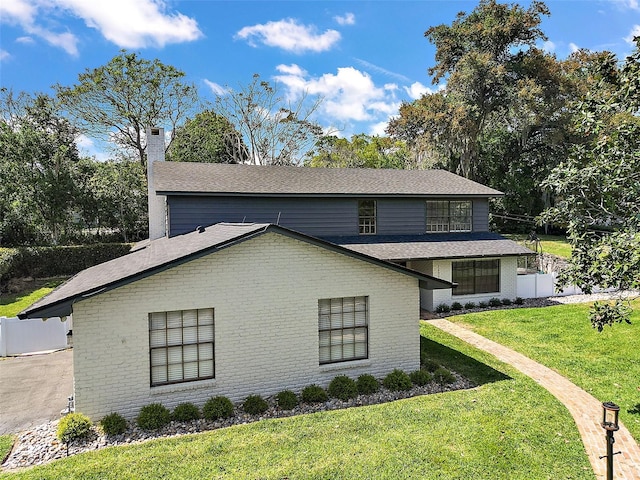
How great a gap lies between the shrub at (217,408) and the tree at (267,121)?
3668cm

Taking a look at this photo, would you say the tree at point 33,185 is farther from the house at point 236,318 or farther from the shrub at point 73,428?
the shrub at point 73,428

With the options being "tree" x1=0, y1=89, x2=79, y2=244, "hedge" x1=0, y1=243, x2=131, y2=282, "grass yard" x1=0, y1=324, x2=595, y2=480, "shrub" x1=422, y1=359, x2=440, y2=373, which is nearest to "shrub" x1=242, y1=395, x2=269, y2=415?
"grass yard" x1=0, y1=324, x2=595, y2=480

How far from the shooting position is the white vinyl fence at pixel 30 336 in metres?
13.4

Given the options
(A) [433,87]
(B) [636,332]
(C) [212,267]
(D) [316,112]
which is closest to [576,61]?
(A) [433,87]

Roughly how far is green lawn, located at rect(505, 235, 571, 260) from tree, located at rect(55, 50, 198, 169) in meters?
32.5

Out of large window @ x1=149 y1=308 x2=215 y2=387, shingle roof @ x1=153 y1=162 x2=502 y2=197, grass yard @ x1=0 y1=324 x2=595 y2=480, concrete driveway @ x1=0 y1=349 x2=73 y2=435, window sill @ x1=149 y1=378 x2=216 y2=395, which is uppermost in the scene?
shingle roof @ x1=153 y1=162 x2=502 y2=197

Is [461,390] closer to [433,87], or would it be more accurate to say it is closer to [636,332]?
[636,332]

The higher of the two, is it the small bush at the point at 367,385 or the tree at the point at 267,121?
the tree at the point at 267,121

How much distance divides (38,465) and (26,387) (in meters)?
4.84

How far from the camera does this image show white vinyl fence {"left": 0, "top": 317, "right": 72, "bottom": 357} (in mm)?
13391

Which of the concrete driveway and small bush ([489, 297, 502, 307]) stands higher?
small bush ([489, 297, 502, 307])

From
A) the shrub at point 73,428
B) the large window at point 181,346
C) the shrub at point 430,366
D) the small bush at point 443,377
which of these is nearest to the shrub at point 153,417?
the large window at point 181,346

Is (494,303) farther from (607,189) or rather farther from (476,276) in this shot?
(607,189)

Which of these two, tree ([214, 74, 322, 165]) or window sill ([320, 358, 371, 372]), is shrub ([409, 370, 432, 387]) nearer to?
window sill ([320, 358, 371, 372])
